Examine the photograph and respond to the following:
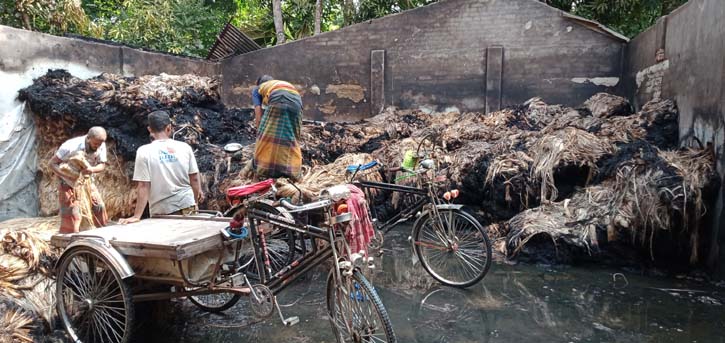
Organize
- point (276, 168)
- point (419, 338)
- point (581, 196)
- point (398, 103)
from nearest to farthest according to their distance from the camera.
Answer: point (419, 338) → point (276, 168) → point (581, 196) → point (398, 103)

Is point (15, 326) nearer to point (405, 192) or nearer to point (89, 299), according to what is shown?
point (89, 299)

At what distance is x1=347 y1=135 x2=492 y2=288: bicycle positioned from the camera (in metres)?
4.88

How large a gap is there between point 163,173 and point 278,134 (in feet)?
4.07

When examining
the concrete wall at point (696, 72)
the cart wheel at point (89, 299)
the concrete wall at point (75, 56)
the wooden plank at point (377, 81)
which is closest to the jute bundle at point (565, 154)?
the concrete wall at point (696, 72)

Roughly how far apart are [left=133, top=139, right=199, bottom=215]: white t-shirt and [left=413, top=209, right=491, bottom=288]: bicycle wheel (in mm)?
2298

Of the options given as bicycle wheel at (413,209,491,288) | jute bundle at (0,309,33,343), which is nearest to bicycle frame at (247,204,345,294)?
jute bundle at (0,309,33,343)

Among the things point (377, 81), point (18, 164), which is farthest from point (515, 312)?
point (377, 81)

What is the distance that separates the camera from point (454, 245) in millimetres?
4914

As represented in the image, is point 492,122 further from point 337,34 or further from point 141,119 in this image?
point 141,119

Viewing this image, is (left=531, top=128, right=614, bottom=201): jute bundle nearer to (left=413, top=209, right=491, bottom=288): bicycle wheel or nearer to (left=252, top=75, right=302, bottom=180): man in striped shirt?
(left=413, top=209, right=491, bottom=288): bicycle wheel

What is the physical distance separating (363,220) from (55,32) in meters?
9.27

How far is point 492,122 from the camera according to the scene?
9.59 metres

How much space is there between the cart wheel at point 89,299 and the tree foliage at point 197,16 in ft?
25.6

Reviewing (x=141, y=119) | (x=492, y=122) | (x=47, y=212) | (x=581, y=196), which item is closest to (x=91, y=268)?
(x=141, y=119)
